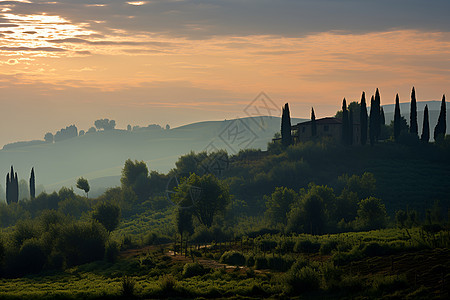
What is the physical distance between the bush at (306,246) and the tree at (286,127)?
5484cm

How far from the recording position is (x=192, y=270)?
4291 cm

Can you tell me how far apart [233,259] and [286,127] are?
59742 mm

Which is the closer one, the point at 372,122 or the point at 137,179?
the point at 372,122

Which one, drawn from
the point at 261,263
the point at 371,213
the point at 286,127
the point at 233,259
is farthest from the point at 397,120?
the point at 261,263

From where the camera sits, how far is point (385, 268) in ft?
118

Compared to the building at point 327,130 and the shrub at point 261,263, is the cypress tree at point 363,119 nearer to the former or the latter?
the building at point 327,130

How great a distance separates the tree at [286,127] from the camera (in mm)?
102750

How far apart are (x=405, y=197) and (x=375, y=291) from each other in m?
54.9

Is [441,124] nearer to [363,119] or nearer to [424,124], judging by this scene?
[424,124]

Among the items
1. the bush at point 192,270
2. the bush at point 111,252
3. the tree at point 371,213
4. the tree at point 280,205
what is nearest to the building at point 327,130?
the tree at point 280,205

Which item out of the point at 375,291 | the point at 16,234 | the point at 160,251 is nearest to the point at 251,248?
the point at 160,251

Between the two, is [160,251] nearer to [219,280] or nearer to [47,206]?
[219,280]

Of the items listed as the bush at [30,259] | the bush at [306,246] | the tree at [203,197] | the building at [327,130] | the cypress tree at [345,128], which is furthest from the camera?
the building at [327,130]

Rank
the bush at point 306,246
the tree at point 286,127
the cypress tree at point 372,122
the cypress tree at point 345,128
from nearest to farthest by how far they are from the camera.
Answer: the bush at point 306,246 → the cypress tree at point 345,128 → the cypress tree at point 372,122 → the tree at point 286,127
